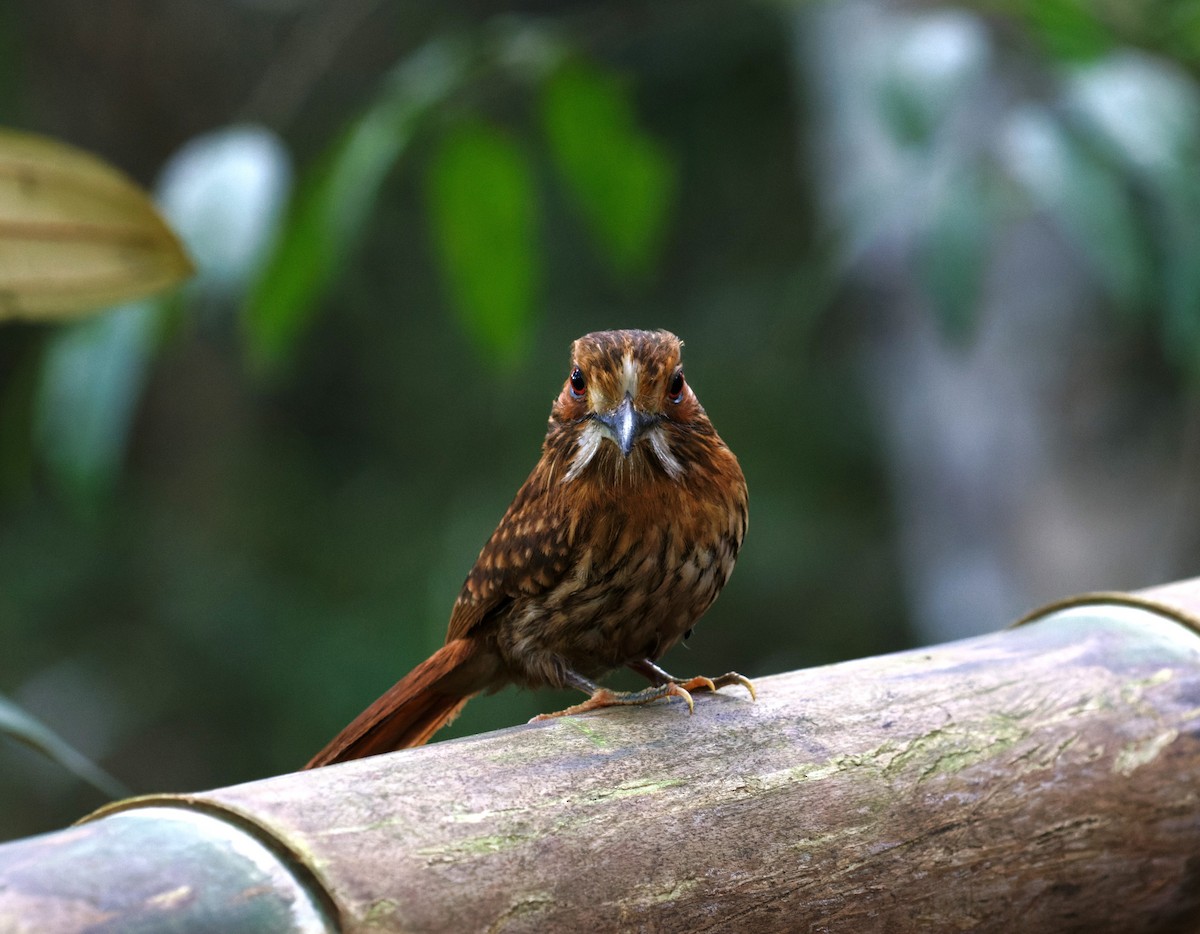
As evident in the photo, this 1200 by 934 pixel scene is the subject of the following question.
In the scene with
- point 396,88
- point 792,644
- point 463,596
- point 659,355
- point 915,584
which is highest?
point 396,88

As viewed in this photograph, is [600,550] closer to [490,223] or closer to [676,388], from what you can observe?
[676,388]

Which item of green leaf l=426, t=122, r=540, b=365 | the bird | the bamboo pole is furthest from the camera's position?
green leaf l=426, t=122, r=540, b=365

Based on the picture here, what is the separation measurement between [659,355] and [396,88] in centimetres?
100

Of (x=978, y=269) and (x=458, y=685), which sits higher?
(x=978, y=269)

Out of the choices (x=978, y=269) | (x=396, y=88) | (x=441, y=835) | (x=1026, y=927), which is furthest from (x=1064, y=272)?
(x=441, y=835)

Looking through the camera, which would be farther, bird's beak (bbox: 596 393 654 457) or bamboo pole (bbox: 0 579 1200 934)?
bird's beak (bbox: 596 393 654 457)

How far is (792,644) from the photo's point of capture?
21.1 ft

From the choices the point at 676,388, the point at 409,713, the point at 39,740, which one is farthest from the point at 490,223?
the point at 39,740

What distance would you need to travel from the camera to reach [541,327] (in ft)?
22.1

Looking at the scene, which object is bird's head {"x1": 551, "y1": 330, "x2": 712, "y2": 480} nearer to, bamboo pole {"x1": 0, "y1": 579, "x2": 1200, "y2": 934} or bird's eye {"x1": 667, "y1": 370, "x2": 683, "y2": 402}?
bird's eye {"x1": 667, "y1": 370, "x2": 683, "y2": 402}

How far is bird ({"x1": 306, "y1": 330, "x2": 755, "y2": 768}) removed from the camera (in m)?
2.08

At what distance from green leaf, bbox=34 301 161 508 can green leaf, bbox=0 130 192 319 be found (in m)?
0.68

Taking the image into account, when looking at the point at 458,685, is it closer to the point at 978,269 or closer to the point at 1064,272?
the point at 978,269

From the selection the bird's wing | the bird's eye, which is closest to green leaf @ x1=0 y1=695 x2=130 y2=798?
the bird's wing
